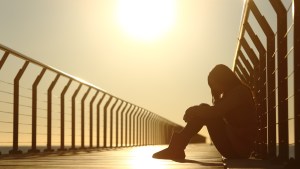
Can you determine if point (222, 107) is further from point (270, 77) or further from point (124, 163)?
point (124, 163)

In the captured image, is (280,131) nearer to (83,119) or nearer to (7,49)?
(7,49)

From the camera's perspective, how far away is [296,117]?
3.00 meters

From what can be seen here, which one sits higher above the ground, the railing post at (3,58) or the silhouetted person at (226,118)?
the railing post at (3,58)

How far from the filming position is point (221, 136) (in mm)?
5258

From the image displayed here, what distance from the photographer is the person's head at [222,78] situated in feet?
16.8

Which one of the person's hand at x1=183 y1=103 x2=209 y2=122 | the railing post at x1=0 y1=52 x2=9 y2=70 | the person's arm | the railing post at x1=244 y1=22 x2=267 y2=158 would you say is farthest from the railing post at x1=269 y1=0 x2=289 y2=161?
the railing post at x1=0 y1=52 x2=9 y2=70

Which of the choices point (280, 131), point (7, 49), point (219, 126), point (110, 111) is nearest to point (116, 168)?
point (280, 131)

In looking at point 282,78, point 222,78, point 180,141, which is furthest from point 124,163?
point 282,78

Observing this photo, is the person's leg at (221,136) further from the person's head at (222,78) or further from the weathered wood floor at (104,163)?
the person's head at (222,78)

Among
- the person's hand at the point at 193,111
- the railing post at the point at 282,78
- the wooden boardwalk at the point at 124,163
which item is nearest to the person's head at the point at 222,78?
the person's hand at the point at 193,111

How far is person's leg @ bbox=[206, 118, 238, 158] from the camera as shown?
5199 mm

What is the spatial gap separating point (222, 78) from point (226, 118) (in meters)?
0.36

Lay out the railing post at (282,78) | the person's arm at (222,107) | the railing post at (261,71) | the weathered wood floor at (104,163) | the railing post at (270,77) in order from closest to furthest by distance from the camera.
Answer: the railing post at (282,78) → the weathered wood floor at (104,163) → the railing post at (270,77) → the railing post at (261,71) → the person's arm at (222,107)

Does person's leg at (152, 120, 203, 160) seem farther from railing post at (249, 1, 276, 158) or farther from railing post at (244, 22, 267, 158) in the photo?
railing post at (249, 1, 276, 158)
